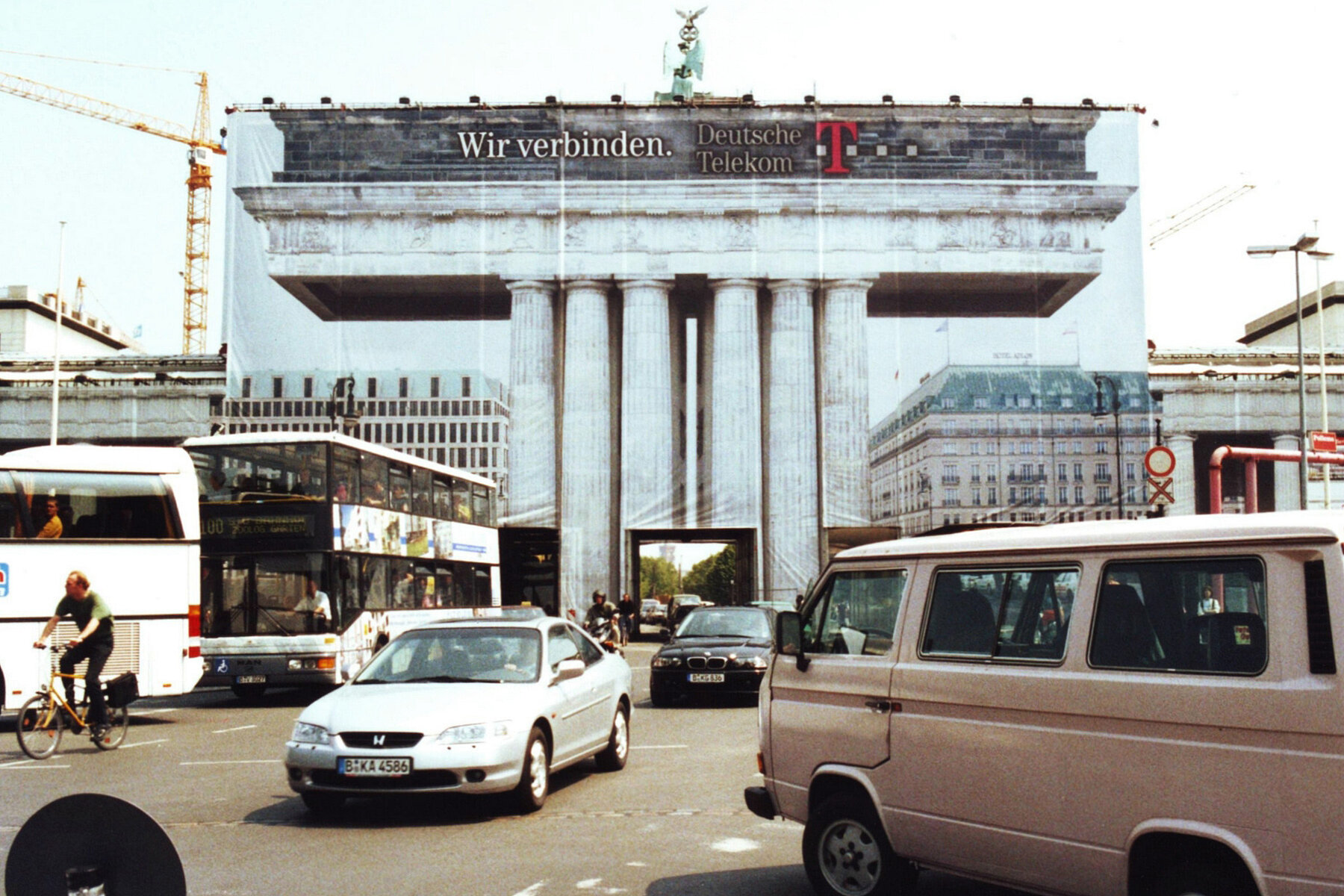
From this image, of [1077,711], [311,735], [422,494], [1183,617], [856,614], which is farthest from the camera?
[422,494]

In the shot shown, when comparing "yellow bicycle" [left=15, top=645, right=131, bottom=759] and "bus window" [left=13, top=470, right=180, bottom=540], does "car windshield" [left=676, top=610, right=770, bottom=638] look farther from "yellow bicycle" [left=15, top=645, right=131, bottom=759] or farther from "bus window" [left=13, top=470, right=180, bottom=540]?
A: "yellow bicycle" [left=15, top=645, right=131, bottom=759]

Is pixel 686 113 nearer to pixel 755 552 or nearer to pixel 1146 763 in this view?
pixel 755 552

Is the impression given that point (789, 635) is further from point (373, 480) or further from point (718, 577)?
point (718, 577)

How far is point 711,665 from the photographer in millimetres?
18109

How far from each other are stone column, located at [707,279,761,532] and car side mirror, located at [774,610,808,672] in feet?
130

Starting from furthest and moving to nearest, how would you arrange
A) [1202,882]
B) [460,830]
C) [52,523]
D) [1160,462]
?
[1160,462]
[52,523]
[460,830]
[1202,882]

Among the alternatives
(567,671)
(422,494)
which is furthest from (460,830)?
(422,494)

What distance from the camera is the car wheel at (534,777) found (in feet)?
31.2

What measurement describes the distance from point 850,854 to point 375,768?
12.4ft

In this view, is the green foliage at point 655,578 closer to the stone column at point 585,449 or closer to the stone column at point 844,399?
the stone column at point 585,449

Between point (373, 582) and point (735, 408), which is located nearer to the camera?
point (373, 582)

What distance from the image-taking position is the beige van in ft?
15.1

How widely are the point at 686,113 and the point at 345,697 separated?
40251mm

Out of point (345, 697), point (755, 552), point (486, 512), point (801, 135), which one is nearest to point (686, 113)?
point (801, 135)
